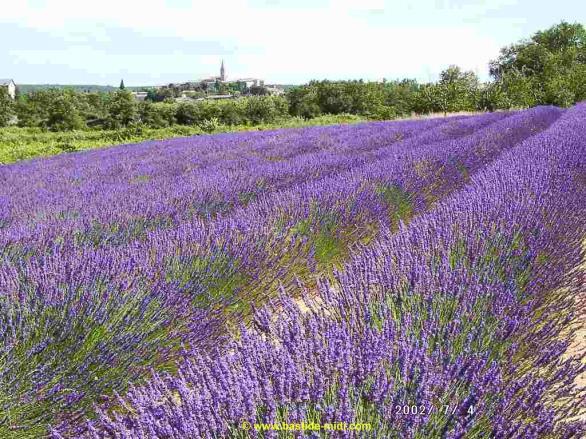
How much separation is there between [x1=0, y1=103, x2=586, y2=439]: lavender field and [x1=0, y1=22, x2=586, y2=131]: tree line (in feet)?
59.9

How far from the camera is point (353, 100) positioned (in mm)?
39312

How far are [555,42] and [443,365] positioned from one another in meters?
56.2

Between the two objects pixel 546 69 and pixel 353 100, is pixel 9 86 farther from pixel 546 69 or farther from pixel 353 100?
pixel 546 69

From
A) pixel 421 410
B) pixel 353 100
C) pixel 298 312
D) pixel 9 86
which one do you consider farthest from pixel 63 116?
pixel 9 86

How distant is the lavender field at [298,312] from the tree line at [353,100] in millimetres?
18261

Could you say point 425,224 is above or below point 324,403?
above

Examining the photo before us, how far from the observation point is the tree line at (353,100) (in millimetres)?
25094

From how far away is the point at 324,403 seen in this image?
114cm

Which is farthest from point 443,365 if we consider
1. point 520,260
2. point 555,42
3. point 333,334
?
point 555,42

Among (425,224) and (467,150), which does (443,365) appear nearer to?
(425,224)

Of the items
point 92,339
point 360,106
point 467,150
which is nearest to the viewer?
point 92,339

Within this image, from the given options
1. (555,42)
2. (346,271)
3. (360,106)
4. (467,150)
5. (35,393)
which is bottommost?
(35,393)

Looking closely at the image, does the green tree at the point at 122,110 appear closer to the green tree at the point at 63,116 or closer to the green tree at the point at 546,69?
the green tree at the point at 63,116

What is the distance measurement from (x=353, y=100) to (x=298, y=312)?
128 ft
